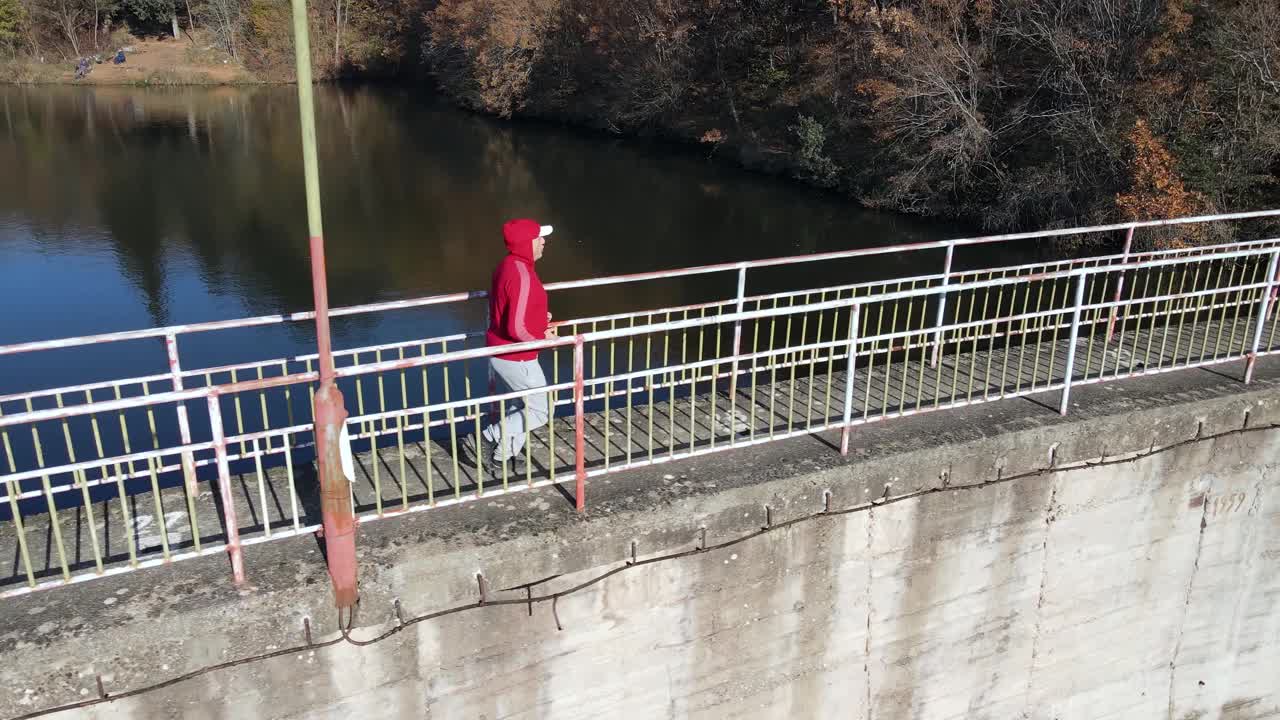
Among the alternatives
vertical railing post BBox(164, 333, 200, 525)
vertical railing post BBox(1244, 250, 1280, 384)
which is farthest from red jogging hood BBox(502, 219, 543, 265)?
vertical railing post BBox(1244, 250, 1280, 384)

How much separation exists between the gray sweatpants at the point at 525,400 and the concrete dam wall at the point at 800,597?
0.48 meters

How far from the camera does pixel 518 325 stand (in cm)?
571

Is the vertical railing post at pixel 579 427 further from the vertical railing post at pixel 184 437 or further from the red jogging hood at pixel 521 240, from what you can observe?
the vertical railing post at pixel 184 437

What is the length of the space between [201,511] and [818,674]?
3858mm

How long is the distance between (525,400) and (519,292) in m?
0.62

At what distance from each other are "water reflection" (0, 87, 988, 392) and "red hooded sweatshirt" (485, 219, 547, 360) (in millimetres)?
12291

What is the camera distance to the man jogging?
18.6 feet

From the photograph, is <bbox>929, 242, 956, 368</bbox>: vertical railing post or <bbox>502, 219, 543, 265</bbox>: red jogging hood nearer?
<bbox>502, 219, 543, 265</bbox>: red jogging hood

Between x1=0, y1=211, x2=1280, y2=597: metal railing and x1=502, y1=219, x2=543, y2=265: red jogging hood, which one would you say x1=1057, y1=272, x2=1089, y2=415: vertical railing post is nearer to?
x1=0, y1=211, x2=1280, y2=597: metal railing

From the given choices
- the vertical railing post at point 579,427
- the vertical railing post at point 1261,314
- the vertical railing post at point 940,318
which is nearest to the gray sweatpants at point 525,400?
the vertical railing post at point 579,427

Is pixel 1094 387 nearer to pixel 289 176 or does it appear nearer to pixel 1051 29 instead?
pixel 1051 29

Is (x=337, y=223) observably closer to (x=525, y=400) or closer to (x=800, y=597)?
(x=525, y=400)

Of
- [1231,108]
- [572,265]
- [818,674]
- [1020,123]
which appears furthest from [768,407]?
[1020,123]

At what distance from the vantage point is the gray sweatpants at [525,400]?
19.5ft
